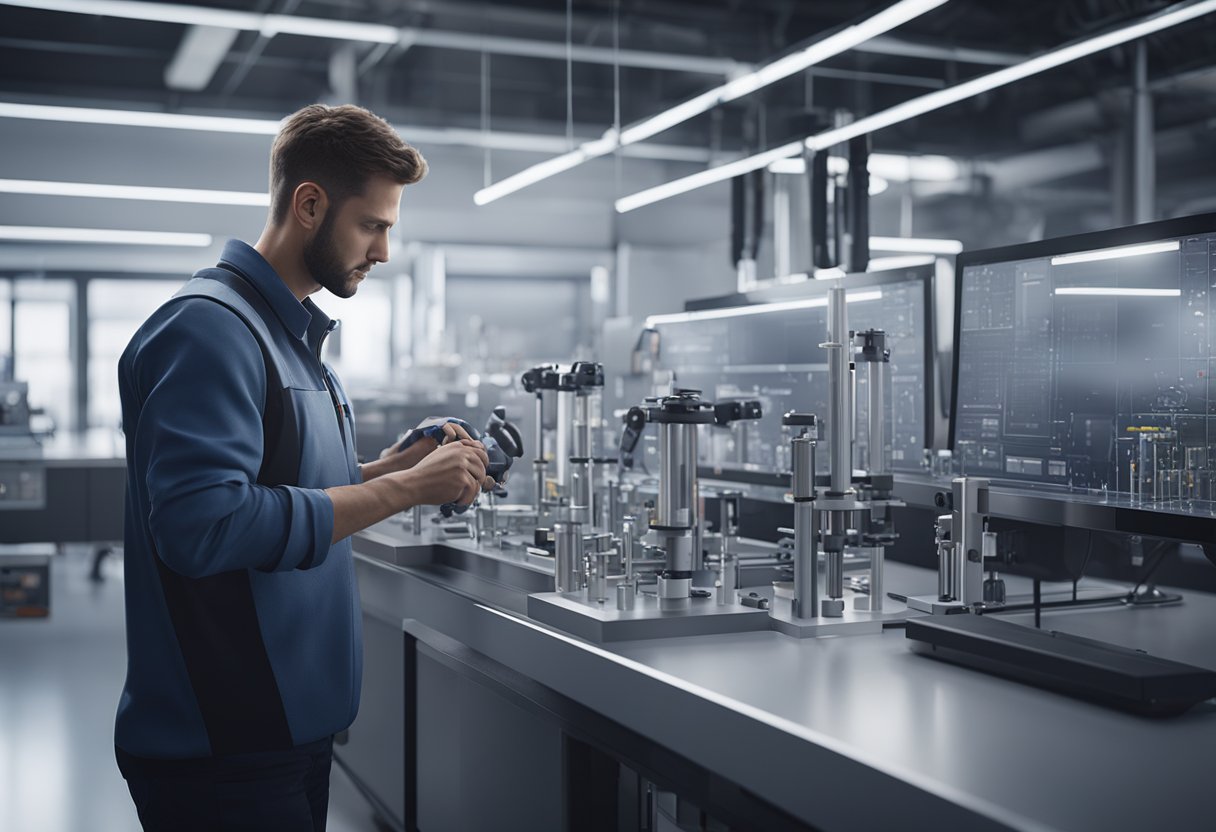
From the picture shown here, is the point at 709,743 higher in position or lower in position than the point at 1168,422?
lower

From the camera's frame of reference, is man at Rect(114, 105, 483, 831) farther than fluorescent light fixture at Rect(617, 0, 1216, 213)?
No

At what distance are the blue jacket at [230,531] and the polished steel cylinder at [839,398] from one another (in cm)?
87

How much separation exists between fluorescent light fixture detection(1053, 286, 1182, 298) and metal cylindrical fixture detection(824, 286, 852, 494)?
402mm

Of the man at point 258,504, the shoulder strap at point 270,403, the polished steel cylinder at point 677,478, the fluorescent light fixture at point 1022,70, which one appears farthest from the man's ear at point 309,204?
the fluorescent light fixture at point 1022,70

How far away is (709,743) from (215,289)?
946mm

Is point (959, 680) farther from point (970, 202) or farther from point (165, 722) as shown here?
point (970, 202)

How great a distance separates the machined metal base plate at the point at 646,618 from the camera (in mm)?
1838

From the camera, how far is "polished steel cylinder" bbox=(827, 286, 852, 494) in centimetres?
197

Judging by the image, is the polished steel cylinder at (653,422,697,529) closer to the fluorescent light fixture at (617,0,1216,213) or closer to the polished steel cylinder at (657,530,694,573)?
the polished steel cylinder at (657,530,694,573)

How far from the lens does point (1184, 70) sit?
7055mm

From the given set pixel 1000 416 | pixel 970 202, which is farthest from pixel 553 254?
pixel 1000 416

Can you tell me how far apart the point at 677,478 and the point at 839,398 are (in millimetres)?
331

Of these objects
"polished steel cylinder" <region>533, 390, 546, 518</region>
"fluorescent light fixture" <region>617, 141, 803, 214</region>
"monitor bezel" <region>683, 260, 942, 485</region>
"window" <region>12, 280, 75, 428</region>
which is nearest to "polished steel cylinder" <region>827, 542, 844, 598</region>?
"monitor bezel" <region>683, 260, 942, 485</region>

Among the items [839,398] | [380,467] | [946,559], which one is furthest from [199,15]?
[946,559]
